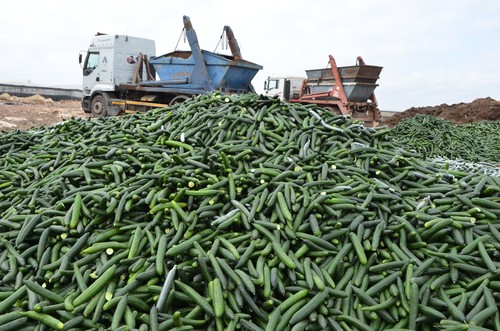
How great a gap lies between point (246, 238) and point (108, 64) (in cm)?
1782

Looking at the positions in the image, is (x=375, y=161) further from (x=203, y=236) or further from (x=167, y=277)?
(x=167, y=277)

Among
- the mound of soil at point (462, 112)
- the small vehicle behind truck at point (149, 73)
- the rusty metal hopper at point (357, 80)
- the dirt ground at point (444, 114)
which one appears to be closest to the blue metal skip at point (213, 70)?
the small vehicle behind truck at point (149, 73)

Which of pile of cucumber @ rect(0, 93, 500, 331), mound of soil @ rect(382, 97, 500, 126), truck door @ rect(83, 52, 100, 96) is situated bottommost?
pile of cucumber @ rect(0, 93, 500, 331)

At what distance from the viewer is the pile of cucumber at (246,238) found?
10.7 feet

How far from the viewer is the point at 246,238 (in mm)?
3766

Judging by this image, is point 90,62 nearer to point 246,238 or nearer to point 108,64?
point 108,64

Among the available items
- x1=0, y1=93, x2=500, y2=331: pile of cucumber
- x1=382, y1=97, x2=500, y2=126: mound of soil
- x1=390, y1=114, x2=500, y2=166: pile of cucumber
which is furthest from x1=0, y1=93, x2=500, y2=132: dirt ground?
x1=0, y1=93, x2=500, y2=331: pile of cucumber

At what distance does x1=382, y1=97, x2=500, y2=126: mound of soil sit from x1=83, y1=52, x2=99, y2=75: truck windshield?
548 inches

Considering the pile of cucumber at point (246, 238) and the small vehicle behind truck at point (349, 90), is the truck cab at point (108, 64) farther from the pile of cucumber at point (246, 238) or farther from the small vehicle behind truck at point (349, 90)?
the pile of cucumber at point (246, 238)

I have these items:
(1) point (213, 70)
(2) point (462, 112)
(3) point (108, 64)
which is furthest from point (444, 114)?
(3) point (108, 64)

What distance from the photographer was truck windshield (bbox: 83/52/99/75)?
20.1m

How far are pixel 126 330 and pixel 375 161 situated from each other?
3437 mm

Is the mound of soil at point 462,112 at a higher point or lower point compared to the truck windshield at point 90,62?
lower

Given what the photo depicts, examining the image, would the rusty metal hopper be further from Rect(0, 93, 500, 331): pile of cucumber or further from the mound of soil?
Rect(0, 93, 500, 331): pile of cucumber
